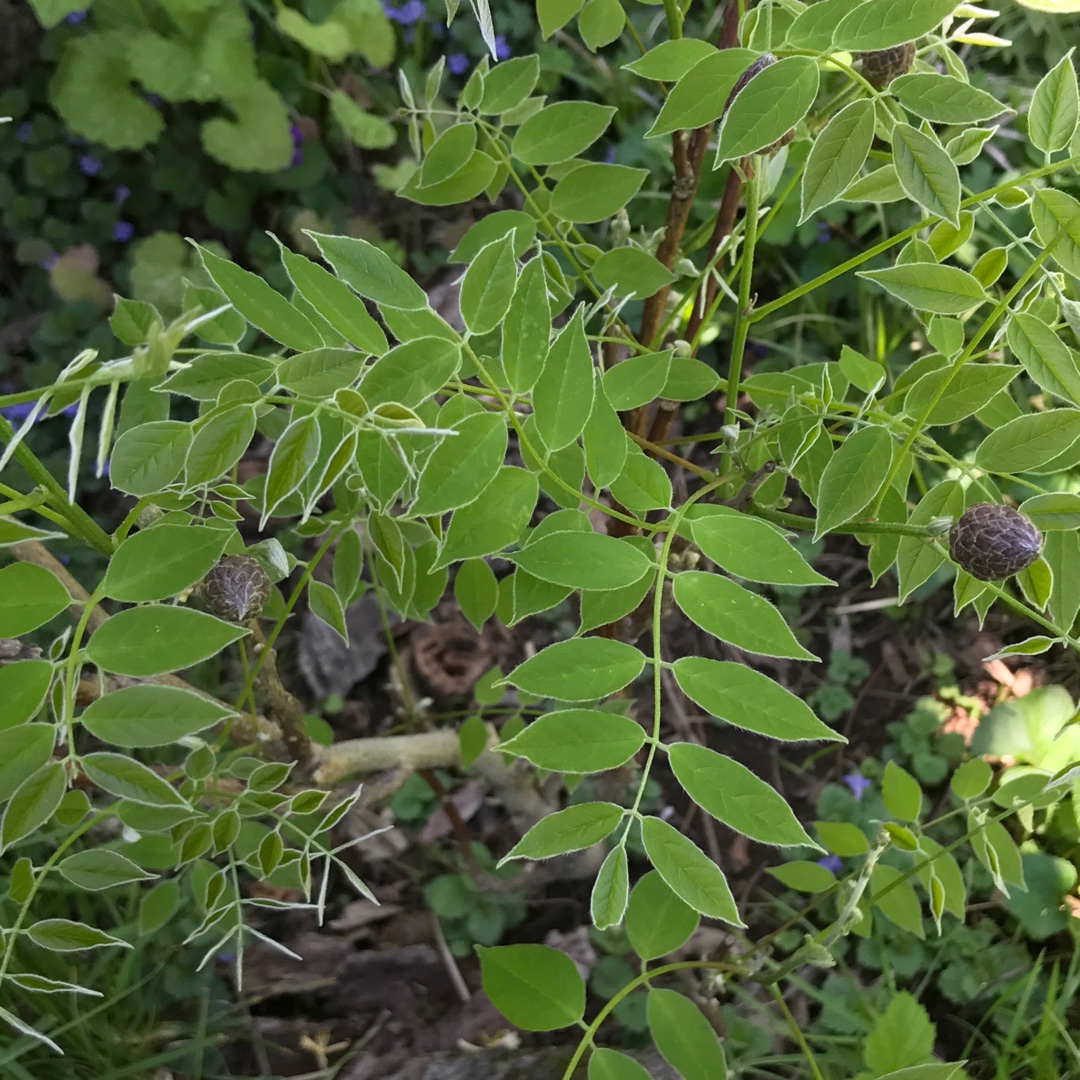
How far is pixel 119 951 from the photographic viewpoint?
133 cm

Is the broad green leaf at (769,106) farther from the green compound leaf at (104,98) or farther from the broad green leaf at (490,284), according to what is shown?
the green compound leaf at (104,98)

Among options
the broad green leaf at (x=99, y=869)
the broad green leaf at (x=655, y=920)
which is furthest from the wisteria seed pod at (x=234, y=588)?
the broad green leaf at (x=655, y=920)

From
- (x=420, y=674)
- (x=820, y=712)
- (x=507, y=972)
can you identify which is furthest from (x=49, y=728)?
(x=820, y=712)

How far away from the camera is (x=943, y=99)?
492 mm

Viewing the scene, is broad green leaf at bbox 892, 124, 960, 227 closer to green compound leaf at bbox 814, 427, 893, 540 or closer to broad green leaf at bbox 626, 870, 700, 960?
green compound leaf at bbox 814, 427, 893, 540

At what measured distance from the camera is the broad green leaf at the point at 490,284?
20.0 inches

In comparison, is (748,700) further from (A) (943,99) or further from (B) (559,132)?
(B) (559,132)

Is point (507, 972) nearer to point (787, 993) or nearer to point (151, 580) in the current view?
point (151, 580)

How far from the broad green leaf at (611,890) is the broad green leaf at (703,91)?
1.44 ft

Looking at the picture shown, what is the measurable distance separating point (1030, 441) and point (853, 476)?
0.12m

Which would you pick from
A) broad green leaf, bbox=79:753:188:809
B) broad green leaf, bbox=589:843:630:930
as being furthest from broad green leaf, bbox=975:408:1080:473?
broad green leaf, bbox=79:753:188:809

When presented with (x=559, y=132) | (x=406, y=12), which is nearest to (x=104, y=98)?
(x=406, y=12)

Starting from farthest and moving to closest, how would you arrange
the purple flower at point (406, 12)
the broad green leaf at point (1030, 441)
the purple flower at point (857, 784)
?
the purple flower at point (406, 12) → the purple flower at point (857, 784) → the broad green leaf at point (1030, 441)

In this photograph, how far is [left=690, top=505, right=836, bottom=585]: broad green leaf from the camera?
52 centimetres
